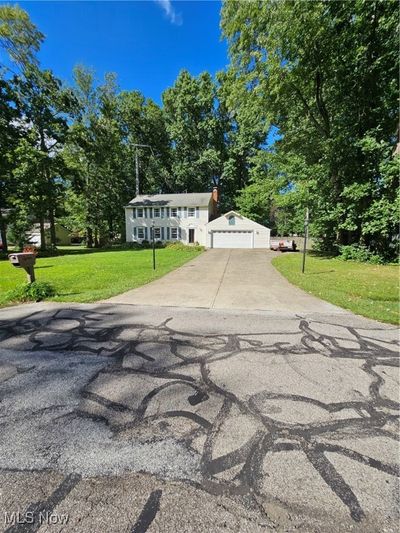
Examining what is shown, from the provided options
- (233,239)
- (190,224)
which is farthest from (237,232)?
(190,224)

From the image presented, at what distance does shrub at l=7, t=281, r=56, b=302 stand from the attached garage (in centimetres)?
2214

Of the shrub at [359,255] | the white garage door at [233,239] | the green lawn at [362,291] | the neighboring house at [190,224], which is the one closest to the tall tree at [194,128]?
the neighboring house at [190,224]

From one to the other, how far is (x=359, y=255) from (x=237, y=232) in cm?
1434

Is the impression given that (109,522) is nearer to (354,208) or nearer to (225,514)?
(225,514)

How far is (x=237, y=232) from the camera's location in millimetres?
27781

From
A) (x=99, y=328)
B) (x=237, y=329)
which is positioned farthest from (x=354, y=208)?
(x=99, y=328)

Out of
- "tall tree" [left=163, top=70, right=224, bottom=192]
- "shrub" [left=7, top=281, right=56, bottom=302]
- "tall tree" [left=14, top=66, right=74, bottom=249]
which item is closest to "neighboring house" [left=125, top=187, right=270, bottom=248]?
"tall tree" [left=163, top=70, right=224, bottom=192]

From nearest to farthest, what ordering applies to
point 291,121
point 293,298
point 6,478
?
point 6,478, point 293,298, point 291,121

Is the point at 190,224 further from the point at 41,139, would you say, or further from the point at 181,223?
the point at 41,139

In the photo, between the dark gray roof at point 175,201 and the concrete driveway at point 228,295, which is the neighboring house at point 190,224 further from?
the concrete driveway at point 228,295

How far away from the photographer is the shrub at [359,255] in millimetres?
14214

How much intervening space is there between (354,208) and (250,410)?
15.6m

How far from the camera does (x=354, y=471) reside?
1.81 meters

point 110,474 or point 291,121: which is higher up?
point 291,121
